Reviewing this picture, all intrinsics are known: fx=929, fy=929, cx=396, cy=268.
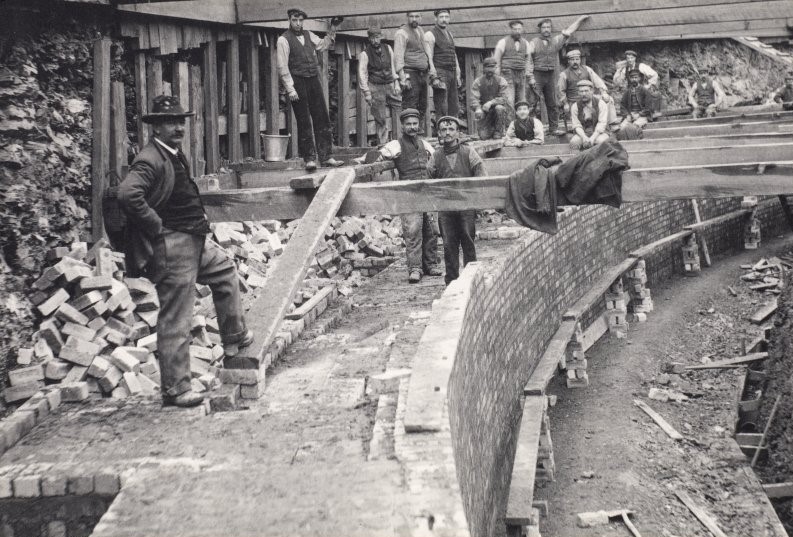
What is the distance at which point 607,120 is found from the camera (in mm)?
13773

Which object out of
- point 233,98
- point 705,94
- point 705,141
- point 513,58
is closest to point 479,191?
point 705,141

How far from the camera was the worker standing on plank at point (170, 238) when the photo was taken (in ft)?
17.6

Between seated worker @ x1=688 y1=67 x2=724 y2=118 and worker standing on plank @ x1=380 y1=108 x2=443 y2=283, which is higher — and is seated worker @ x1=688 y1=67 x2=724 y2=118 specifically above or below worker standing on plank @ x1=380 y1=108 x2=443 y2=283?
above

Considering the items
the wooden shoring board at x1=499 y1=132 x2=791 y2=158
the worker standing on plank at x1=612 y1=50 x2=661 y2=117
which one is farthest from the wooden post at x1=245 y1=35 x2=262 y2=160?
the worker standing on plank at x1=612 y1=50 x2=661 y2=117

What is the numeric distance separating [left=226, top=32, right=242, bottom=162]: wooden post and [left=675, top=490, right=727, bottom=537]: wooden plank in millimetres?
6146

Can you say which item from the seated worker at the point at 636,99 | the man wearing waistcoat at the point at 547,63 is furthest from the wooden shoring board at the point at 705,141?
the seated worker at the point at 636,99

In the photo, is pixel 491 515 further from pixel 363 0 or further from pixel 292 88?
pixel 363 0

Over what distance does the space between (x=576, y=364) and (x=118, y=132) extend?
615cm

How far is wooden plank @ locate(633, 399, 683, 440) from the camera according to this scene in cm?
1001

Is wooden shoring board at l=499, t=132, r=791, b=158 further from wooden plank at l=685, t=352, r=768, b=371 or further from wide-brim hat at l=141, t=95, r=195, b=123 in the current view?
wide-brim hat at l=141, t=95, r=195, b=123

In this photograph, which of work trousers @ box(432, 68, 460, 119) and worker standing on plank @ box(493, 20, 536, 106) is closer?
work trousers @ box(432, 68, 460, 119)

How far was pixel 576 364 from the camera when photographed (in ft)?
37.5

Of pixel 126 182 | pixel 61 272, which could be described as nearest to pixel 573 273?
pixel 61 272

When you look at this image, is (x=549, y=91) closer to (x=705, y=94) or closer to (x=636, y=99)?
(x=636, y=99)
